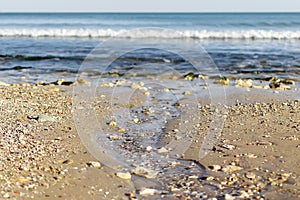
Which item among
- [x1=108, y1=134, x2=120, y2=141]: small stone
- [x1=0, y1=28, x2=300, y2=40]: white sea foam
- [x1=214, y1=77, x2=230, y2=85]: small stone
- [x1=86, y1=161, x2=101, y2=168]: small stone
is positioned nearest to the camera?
[x1=86, y1=161, x2=101, y2=168]: small stone

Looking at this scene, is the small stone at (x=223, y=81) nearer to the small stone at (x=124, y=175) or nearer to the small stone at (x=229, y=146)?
the small stone at (x=229, y=146)

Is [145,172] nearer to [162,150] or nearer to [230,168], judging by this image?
[162,150]

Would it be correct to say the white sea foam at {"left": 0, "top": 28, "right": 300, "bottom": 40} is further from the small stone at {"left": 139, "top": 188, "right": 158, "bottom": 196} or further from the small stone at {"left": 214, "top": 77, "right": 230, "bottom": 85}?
the small stone at {"left": 139, "top": 188, "right": 158, "bottom": 196}

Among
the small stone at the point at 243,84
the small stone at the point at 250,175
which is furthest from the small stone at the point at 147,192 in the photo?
the small stone at the point at 243,84

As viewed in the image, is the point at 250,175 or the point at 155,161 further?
the point at 155,161

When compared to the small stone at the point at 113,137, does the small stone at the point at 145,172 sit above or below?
below

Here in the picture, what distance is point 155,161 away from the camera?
4.57 meters

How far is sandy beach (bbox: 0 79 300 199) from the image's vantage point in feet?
12.4

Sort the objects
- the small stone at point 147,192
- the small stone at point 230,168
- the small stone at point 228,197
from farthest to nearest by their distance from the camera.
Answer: the small stone at point 230,168, the small stone at point 147,192, the small stone at point 228,197

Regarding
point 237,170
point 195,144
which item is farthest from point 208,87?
point 237,170

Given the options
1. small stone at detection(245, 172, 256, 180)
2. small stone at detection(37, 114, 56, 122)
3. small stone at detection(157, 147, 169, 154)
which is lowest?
small stone at detection(245, 172, 256, 180)

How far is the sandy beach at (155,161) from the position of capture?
3.78 m

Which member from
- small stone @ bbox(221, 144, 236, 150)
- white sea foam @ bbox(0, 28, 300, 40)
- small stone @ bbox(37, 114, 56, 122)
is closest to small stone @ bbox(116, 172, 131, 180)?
small stone @ bbox(221, 144, 236, 150)

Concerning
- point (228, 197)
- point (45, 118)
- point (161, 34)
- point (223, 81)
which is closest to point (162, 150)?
point (228, 197)
